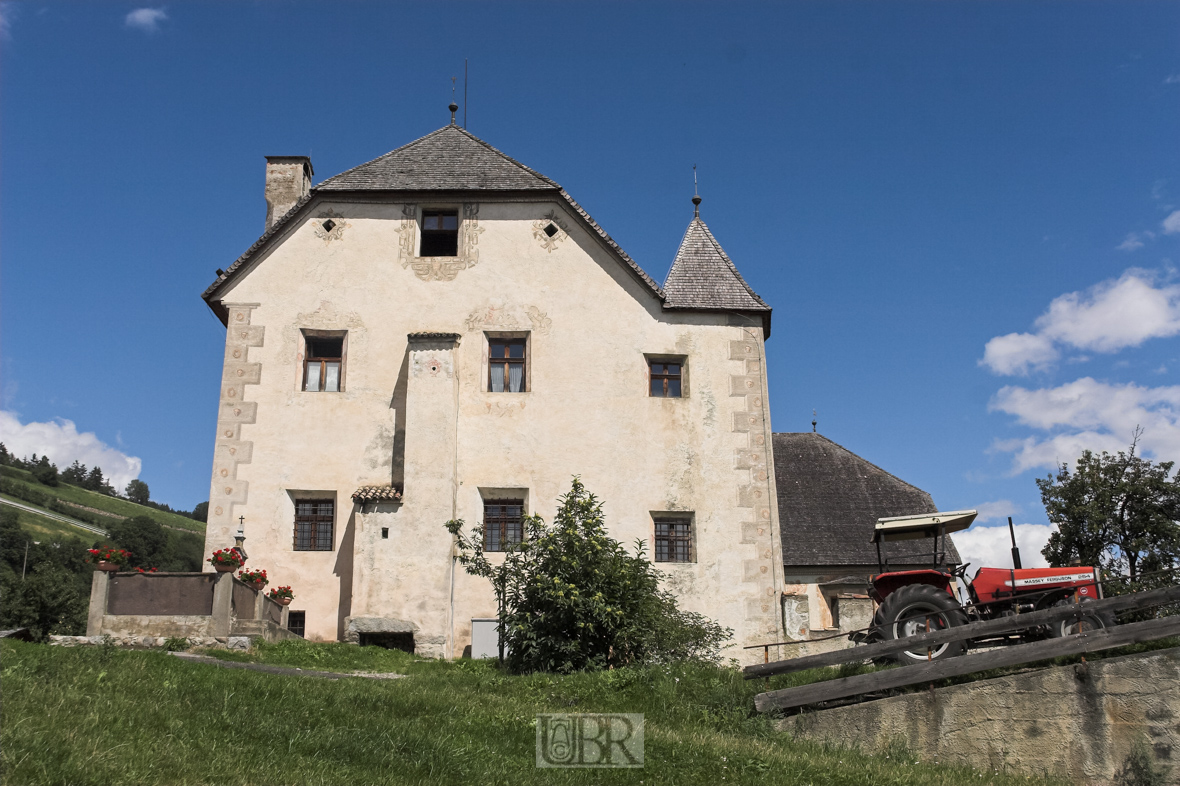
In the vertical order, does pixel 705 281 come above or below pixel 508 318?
above

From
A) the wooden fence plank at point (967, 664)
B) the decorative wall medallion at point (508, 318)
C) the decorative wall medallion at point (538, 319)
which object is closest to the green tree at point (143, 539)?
the decorative wall medallion at point (508, 318)

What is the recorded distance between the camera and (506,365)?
22734 millimetres

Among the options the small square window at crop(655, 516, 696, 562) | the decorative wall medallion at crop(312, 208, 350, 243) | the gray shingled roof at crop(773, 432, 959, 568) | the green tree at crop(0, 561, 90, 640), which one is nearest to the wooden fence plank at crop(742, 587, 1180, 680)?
the small square window at crop(655, 516, 696, 562)

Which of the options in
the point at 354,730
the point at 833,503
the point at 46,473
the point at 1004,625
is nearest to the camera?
the point at 354,730

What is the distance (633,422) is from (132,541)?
78.5 m

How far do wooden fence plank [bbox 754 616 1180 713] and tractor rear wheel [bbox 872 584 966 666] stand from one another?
1.71 metres

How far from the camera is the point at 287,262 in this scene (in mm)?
22844

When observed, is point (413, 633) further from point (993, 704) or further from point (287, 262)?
point (993, 704)

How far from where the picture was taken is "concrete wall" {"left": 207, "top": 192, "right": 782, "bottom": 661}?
67.8 ft

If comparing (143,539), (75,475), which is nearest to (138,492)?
(75,475)

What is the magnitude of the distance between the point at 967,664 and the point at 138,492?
→ 17256 centimetres

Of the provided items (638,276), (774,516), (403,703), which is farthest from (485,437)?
(403,703)

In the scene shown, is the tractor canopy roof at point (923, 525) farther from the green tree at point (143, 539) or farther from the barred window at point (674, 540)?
the green tree at point (143, 539)

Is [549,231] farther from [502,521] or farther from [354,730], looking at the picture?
[354,730]
